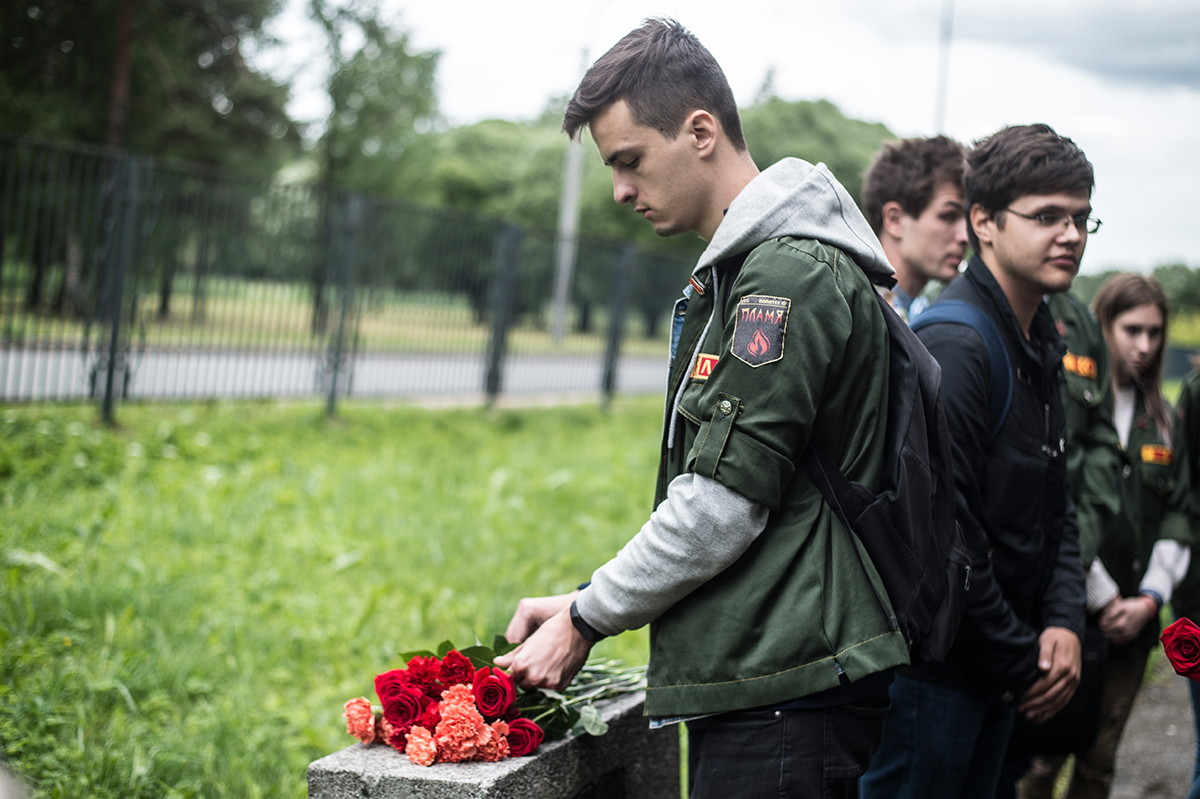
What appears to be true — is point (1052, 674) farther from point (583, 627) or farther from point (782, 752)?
point (583, 627)

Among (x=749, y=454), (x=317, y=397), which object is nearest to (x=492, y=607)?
(x=749, y=454)

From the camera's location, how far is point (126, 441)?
722cm

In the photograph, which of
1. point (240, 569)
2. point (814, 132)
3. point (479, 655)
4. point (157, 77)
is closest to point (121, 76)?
point (157, 77)

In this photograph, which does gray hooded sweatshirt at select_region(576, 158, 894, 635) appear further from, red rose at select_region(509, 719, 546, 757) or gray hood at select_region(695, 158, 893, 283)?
red rose at select_region(509, 719, 546, 757)

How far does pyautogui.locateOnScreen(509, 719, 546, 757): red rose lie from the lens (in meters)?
1.96

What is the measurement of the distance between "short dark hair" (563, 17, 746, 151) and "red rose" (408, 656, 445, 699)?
1194 mm

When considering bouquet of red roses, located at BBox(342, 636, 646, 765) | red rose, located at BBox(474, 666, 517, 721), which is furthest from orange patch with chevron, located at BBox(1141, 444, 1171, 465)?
red rose, located at BBox(474, 666, 517, 721)

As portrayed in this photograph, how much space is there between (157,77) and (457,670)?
62.9 feet

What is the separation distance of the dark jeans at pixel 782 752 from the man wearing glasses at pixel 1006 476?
58 centimetres

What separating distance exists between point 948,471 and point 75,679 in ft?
10.8

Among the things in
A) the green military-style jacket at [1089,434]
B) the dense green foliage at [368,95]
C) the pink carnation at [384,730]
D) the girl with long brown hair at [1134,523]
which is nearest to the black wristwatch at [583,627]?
the pink carnation at [384,730]

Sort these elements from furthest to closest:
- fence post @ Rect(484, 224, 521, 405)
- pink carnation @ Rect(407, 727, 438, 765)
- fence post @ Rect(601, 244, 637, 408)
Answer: fence post @ Rect(601, 244, 637, 408), fence post @ Rect(484, 224, 521, 405), pink carnation @ Rect(407, 727, 438, 765)

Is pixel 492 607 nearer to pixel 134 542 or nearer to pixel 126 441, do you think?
pixel 134 542

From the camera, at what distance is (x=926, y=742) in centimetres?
219
